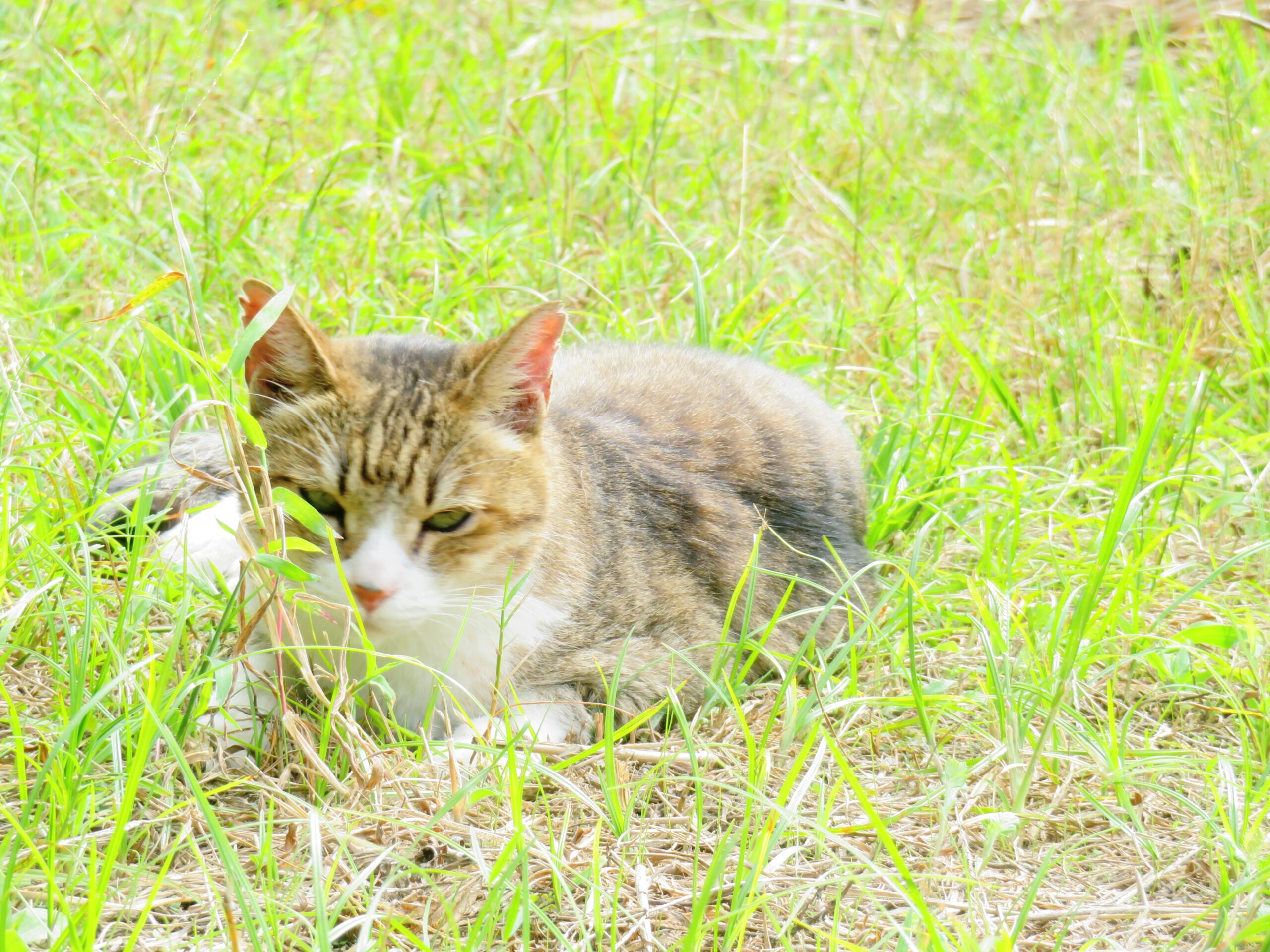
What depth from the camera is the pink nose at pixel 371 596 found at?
2.37m

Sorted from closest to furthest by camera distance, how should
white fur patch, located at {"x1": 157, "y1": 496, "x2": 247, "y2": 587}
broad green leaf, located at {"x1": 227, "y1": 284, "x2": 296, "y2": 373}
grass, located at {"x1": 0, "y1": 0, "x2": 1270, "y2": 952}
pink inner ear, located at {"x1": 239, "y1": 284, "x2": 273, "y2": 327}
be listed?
broad green leaf, located at {"x1": 227, "y1": 284, "x2": 296, "y2": 373} → grass, located at {"x1": 0, "y1": 0, "x2": 1270, "y2": 952} → pink inner ear, located at {"x1": 239, "y1": 284, "x2": 273, "y2": 327} → white fur patch, located at {"x1": 157, "y1": 496, "x2": 247, "y2": 587}

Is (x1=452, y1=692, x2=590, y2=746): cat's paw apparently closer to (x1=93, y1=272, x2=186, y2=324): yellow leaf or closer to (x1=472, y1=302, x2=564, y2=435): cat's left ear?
(x1=472, y1=302, x2=564, y2=435): cat's left ear

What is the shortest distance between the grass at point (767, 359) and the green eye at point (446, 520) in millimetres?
429

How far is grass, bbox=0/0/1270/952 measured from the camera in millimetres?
2051

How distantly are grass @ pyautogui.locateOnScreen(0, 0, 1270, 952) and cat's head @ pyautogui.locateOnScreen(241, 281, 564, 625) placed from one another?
12.2 inches

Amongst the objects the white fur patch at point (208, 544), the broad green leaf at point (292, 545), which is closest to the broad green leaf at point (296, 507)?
the broad green leaf at point (292, 545)

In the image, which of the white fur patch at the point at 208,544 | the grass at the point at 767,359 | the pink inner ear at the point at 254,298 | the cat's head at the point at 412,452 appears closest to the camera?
the grass at the point at 767,359

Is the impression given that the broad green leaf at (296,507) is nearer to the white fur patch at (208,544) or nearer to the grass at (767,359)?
the grass at (767,359)

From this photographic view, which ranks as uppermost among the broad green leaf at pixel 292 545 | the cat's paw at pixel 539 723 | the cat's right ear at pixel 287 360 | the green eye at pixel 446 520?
the cat's right ear at pixel 287 360

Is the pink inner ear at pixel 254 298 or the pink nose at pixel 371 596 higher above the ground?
the pink inner ear at pixel 254 298

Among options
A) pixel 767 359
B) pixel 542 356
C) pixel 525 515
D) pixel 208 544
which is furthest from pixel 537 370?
pixel 767 359

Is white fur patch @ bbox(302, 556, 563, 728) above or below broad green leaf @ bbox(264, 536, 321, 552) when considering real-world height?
below

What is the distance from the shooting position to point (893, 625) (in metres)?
2.93

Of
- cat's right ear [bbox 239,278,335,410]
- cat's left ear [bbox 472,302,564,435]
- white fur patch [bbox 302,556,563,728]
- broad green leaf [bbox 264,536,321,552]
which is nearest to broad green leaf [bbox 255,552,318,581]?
broad green leaf [bbox 264,536,321,552]
